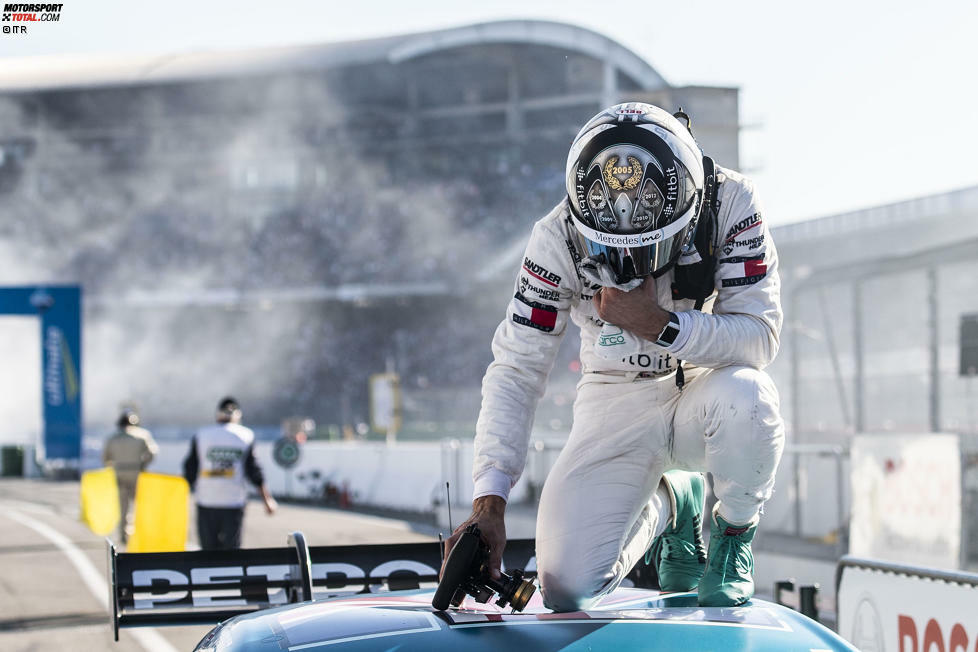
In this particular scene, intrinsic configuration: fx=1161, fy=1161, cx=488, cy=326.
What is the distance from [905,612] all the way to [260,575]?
256 cm

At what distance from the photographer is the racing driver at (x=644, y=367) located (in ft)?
10.4

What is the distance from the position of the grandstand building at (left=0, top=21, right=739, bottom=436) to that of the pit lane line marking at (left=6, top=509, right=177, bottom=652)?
21715 mm

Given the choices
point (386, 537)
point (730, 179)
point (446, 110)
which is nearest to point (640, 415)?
point (730, 179)

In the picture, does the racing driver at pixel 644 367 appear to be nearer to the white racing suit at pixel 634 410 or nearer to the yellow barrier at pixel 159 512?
the white racing suit at pixel 634 410

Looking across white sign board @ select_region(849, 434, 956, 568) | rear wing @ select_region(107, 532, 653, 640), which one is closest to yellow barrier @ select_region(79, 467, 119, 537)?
white sign board @ select_region(849, 434, 956, 568)

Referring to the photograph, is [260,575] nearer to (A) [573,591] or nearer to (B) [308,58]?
(A) [573,591]

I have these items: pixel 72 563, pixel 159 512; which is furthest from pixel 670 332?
pixel 72 563

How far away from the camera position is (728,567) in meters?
3.17

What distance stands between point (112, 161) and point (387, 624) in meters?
47.6

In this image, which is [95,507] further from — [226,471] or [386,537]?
[226,471]

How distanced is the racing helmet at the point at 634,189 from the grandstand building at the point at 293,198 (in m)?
34.5

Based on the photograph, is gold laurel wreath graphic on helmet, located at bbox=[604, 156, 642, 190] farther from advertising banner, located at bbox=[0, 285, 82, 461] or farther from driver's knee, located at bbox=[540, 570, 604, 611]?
advertising banner, located at bbox=[0, 285, 82, 461]

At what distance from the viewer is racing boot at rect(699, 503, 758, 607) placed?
3.09m

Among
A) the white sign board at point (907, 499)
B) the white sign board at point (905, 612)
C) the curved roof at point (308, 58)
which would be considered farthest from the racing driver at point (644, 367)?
the curved roof at point (308, 58)
